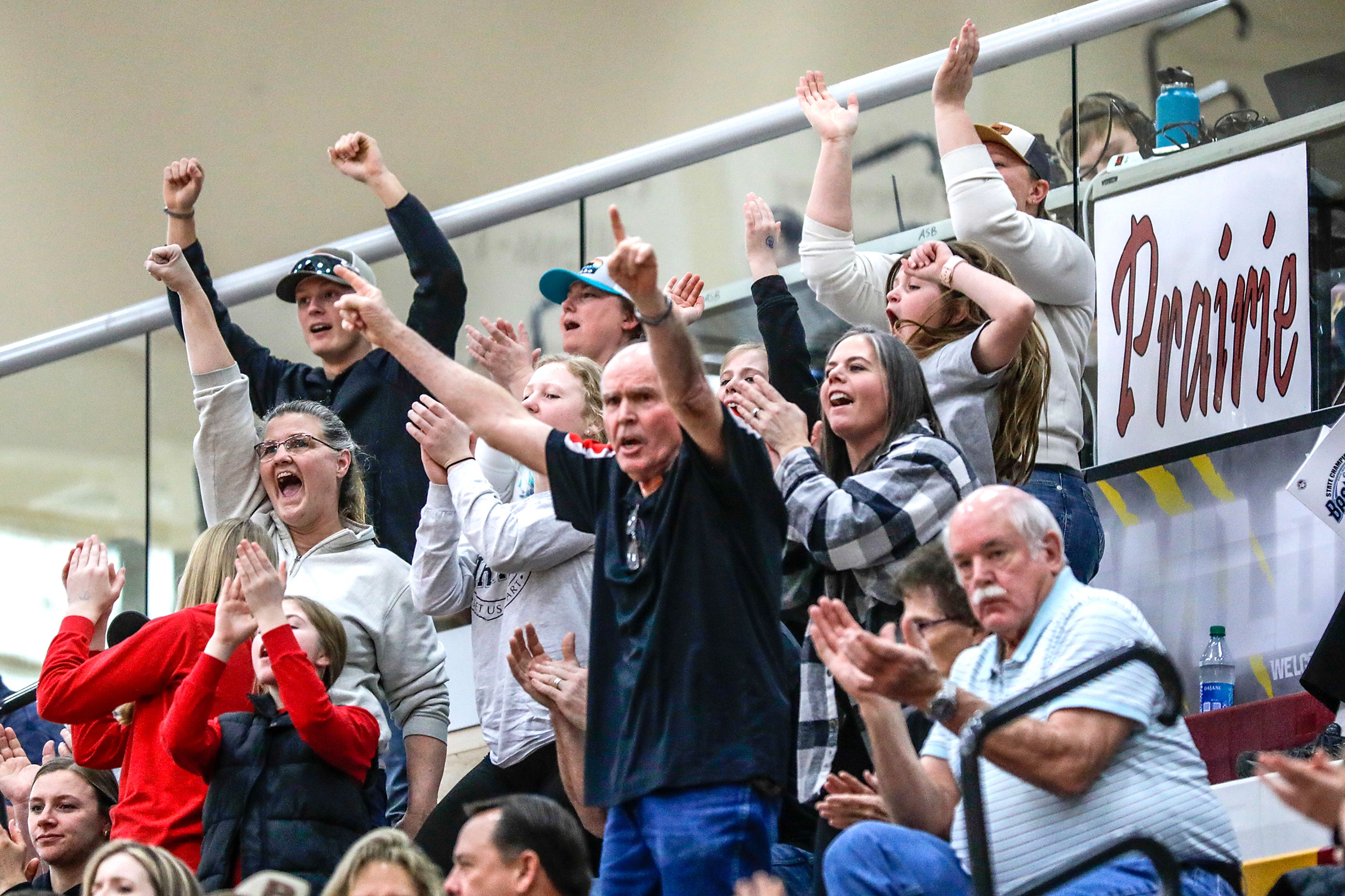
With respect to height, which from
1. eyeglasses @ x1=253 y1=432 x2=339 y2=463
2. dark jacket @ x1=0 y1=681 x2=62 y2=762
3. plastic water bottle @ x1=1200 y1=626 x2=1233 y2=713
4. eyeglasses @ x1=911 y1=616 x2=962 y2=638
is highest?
eyeglasses @ x1=253 y1=432 x2=339 y2=463

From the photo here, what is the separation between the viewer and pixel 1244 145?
443 centimetres

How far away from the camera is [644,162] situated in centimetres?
505

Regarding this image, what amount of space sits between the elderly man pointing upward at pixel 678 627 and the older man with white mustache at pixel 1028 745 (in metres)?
0.16

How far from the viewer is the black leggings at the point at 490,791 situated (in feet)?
11.3

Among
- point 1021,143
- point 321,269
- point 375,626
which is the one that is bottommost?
point 375,626

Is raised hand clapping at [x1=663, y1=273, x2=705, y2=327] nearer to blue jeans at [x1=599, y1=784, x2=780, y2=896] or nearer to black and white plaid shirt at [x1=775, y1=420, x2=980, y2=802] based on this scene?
black and white plaid shirt at [x1=775, y1=420, x2=980, y2=802]

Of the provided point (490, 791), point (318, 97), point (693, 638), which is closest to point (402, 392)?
point (490, 791)

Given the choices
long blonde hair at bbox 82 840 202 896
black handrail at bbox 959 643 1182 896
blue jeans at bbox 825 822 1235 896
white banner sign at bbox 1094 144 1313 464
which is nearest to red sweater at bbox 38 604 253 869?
long blonde hair at bbox 82 840 202 896

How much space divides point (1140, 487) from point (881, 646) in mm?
2202

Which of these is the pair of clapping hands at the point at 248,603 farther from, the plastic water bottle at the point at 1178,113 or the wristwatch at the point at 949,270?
the plastic water bottle at the point at 1178,113

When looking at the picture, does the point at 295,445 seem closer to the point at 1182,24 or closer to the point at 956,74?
the point at 956,74

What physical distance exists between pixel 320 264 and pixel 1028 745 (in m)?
2.79

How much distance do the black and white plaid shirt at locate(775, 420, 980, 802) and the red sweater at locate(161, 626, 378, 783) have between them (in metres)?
0.93

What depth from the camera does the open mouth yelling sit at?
4160 millimetres
